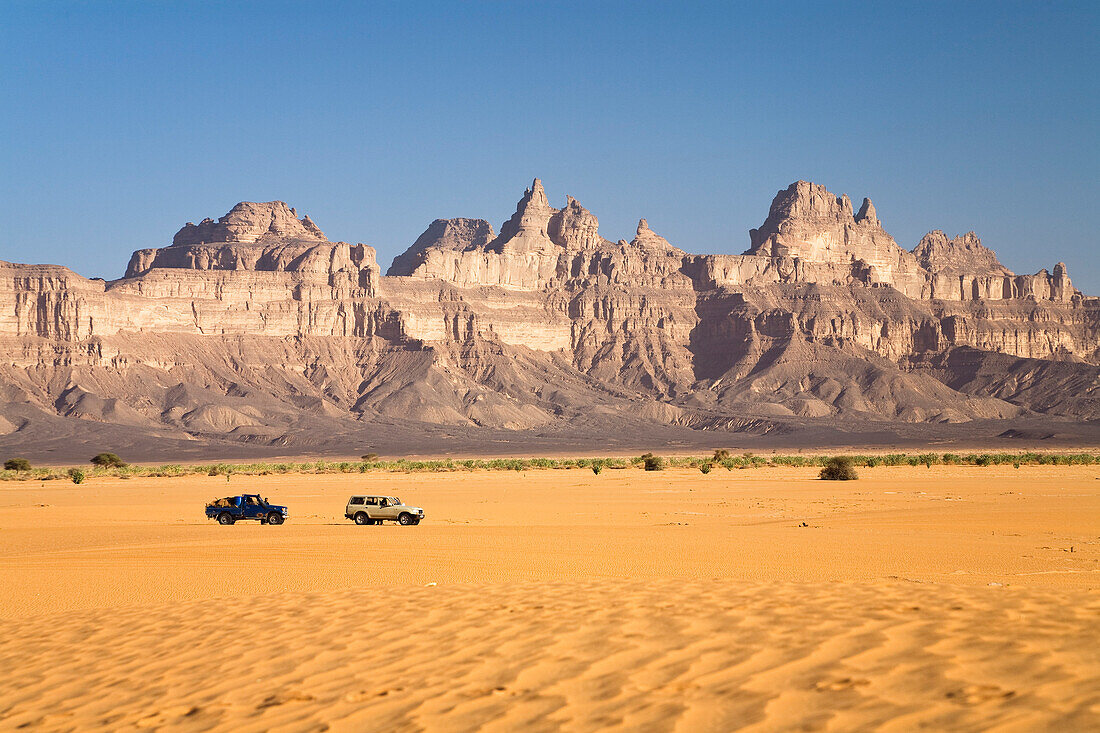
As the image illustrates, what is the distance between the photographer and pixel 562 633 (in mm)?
8852

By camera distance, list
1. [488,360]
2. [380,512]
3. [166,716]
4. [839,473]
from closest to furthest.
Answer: [166,716] < [380,512] < [839,473] < [488,360]

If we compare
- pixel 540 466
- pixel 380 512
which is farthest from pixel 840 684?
pixel 540 466

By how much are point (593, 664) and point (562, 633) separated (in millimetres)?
1181

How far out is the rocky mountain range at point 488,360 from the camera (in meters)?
130

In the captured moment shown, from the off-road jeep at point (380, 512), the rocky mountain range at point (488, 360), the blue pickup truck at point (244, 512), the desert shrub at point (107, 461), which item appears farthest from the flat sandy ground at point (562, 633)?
the rocky mountain range at point (488, 360)

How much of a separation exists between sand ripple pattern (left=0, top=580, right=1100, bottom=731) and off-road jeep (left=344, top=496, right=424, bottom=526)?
16335 mm

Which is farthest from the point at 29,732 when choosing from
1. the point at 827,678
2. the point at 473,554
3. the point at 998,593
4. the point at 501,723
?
the point at 473,554

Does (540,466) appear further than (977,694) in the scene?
Yes

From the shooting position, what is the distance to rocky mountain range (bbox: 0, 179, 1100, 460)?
130375 millimetres

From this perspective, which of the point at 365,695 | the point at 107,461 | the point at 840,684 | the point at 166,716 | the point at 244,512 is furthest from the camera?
the point at 107,461

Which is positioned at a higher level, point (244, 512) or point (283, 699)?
point (283, 699)

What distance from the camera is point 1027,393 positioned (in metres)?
171

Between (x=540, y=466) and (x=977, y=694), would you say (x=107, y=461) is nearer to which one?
(x=540, y=466)

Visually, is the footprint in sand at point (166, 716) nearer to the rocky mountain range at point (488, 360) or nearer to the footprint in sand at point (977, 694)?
the footprint in sand at point (977, 694)
